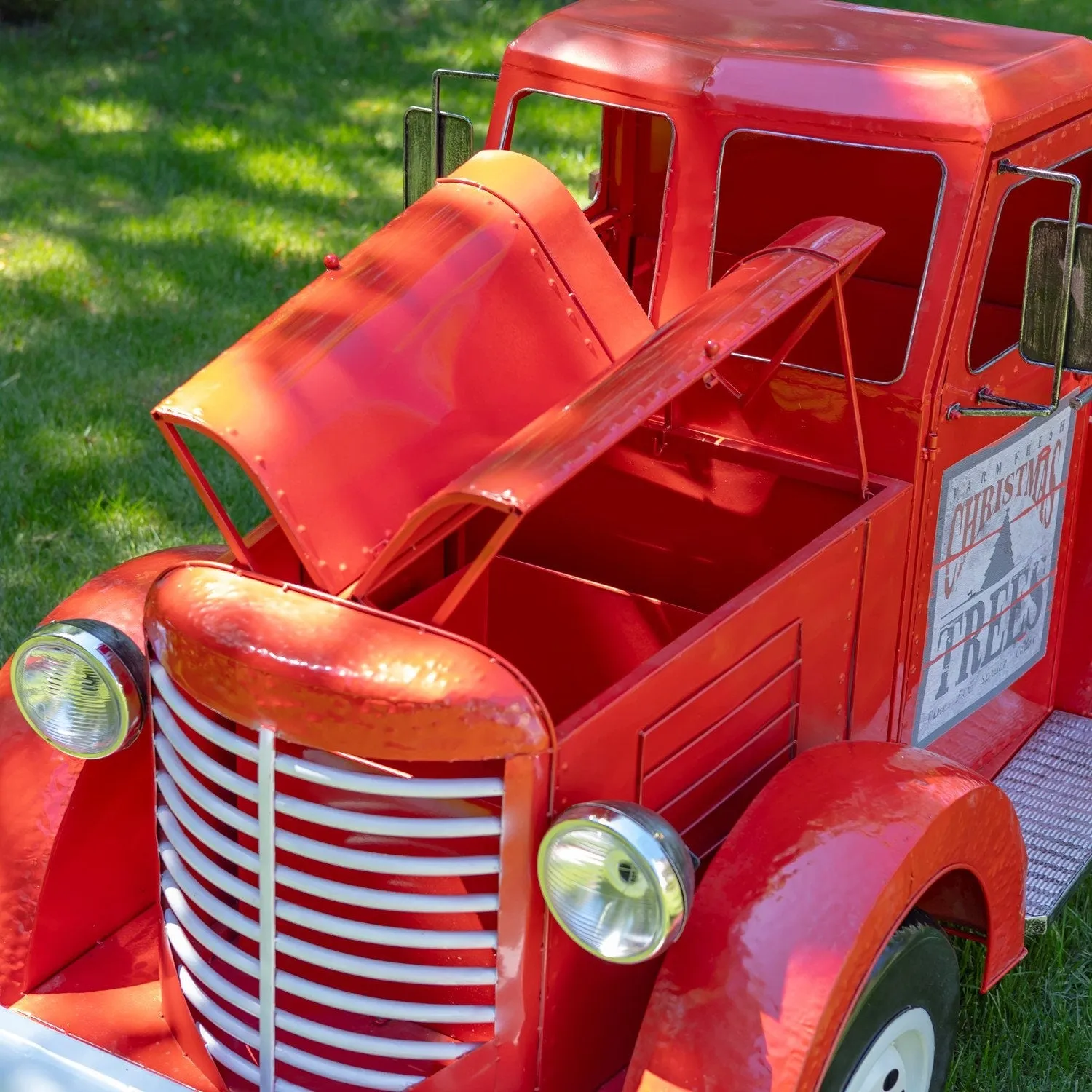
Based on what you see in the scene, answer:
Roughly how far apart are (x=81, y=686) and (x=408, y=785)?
744mm

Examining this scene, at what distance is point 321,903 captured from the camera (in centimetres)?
264

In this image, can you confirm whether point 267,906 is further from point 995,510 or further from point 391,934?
point 995,510

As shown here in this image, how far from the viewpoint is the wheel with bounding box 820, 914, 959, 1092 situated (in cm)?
251

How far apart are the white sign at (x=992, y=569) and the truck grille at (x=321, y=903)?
1.21 m

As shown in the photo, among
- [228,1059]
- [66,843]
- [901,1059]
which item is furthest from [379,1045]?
[901,1059]

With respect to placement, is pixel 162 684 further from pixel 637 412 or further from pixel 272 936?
pixel 637 412

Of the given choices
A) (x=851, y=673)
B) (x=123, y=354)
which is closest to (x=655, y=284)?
(x=851, y=673)

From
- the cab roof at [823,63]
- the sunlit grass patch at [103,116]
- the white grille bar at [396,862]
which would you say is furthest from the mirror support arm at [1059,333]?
the sunlit grass patch at [103,116]

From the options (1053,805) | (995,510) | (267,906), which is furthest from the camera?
(1053,805)

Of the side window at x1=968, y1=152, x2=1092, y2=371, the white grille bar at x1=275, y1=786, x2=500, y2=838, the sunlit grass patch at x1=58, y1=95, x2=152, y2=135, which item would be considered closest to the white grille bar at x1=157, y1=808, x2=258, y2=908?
the white grille bar at x1=275, y1=786, x2=500, y2=838

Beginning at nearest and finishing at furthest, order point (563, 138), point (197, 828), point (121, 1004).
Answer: point (197, 828), point (121, 1004), point (563, 138)

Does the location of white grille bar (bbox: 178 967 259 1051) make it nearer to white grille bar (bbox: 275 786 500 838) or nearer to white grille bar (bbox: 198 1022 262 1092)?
white grille bar (bbox: 198 1022 262 1092)

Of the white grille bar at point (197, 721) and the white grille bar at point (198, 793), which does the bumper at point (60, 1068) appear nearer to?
the white grille bar at point (198, 793)

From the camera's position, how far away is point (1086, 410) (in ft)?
12.0
